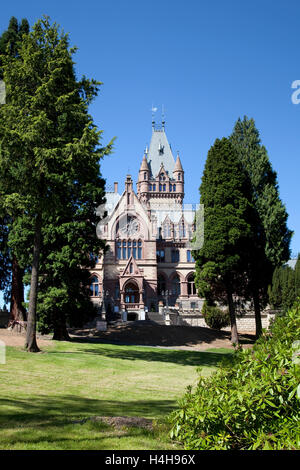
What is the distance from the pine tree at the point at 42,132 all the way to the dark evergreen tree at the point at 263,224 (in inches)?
733

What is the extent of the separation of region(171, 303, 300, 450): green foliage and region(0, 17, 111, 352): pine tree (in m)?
13.2

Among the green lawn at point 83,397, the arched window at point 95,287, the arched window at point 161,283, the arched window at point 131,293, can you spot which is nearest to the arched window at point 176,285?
the arched window at point 161,283

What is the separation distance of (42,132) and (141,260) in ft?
135

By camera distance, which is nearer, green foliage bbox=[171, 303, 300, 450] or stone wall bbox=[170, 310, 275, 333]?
green foliage bbox=[171, 303, 300, 450]

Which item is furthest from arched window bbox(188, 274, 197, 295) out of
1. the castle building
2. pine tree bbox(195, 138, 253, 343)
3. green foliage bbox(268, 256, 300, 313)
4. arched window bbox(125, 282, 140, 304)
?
green foliage bbox(268, 256, 300, 313)

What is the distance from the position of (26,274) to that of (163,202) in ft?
180

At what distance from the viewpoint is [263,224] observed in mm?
33906

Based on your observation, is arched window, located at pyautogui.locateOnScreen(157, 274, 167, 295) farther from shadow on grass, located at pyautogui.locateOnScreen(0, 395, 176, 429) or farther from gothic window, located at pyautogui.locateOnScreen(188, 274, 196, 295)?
shadow on grass, located at pyautogui.locateOnScreen(0, 395, 176, 429)

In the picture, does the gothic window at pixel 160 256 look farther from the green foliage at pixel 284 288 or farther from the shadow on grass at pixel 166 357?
the shadow on grass at pixel 166 357

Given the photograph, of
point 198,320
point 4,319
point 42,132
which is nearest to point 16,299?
point 4,319

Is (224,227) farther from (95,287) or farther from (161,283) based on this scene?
(161,283)

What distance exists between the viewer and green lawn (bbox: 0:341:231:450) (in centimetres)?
605

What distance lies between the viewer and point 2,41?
1002 inches

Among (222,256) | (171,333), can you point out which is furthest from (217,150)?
(171,333)
